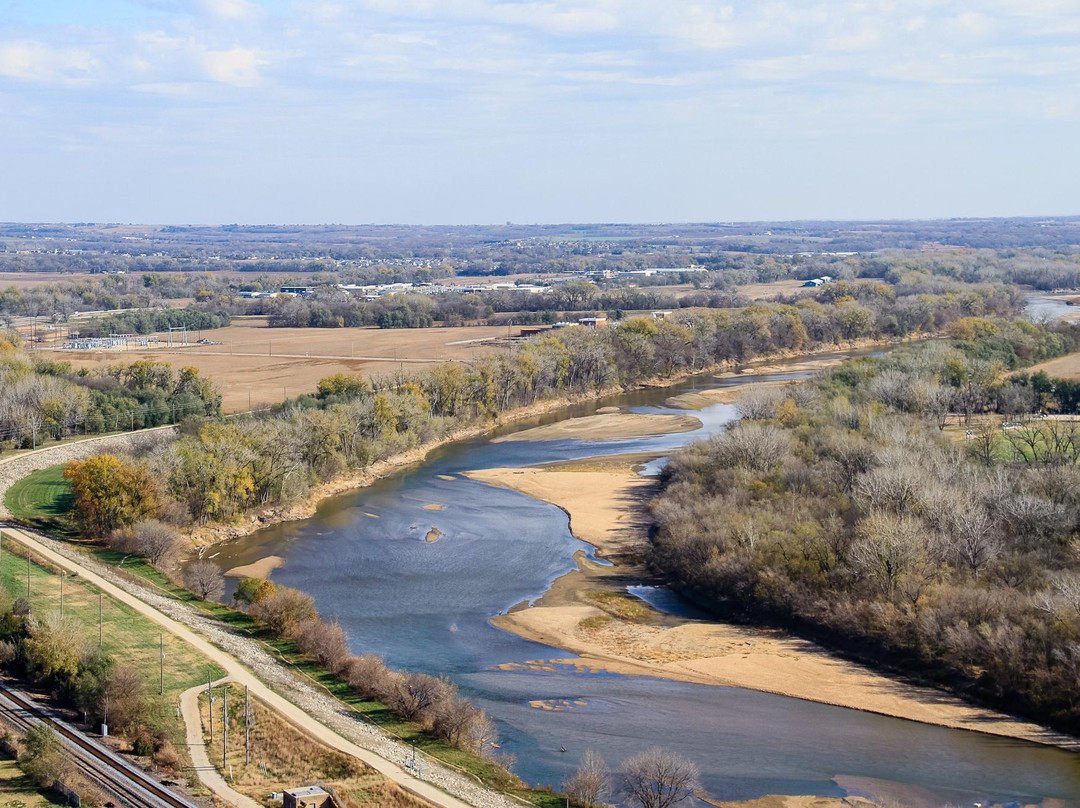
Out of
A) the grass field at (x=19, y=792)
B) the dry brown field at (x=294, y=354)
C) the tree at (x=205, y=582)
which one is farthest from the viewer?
the dry brown field at (x=294, y=354)

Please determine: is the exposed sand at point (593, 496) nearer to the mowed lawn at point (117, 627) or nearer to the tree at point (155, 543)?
the tree at point (155, 543)

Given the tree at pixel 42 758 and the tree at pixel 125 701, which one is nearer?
the tree at pixel 42 758

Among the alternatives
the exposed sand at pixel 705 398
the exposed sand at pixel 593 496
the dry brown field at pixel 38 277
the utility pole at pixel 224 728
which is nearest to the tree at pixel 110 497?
the exposed sand at pixel 593 496

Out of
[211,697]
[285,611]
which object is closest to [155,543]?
[285,611]

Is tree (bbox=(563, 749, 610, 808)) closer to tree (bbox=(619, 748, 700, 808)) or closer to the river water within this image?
tree (bbox=(619, 748, 700, 808))

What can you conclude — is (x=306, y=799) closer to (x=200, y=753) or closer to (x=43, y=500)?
(x=200, y=753)

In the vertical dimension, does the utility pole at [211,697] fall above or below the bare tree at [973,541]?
below

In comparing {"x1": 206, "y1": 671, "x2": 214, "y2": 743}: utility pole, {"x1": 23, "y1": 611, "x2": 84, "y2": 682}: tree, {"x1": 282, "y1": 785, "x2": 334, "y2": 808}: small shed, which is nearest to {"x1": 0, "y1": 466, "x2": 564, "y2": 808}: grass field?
{"x1": 206, "y1": 671, "x2": 214, "y2": 743}: utility pole
